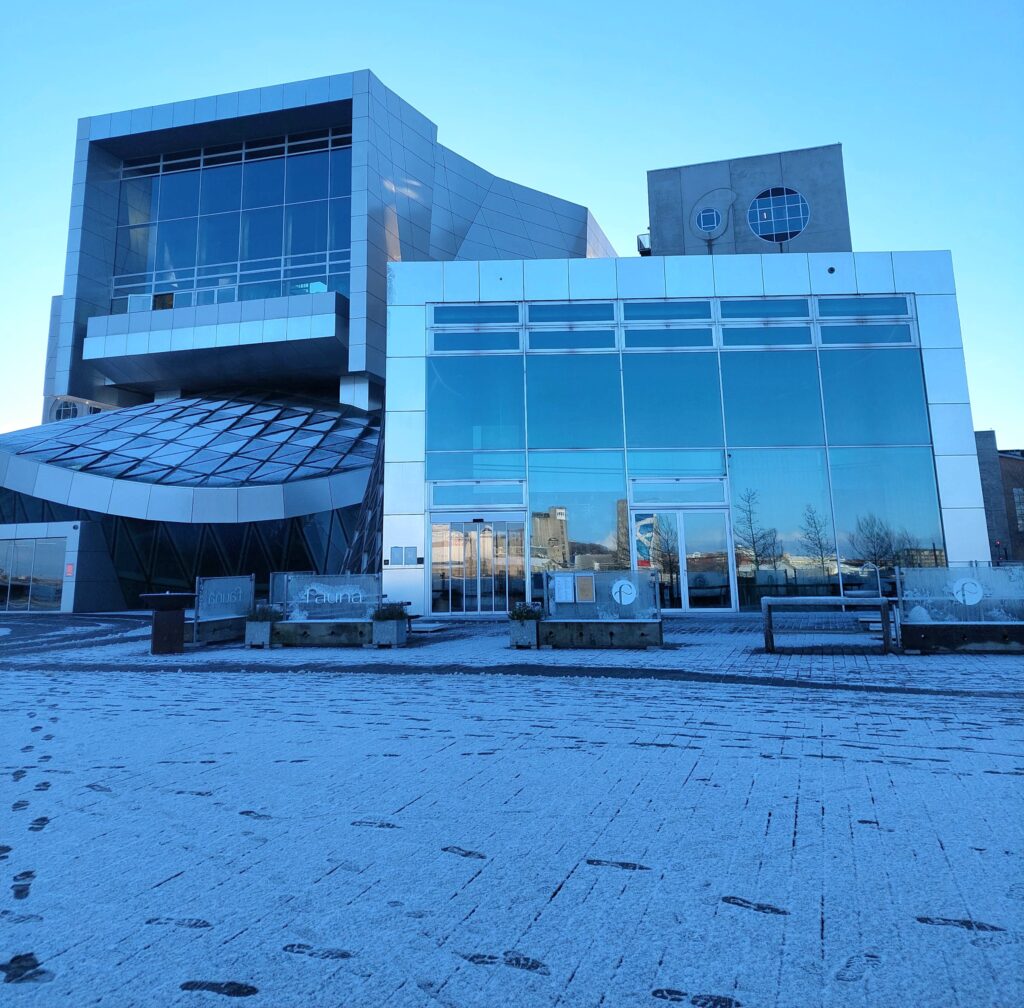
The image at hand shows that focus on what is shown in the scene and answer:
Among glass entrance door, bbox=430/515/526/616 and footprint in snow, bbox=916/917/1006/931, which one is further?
glass entrance door, bbox=430/515/526/616

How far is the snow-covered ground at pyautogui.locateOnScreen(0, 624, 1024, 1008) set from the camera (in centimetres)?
245

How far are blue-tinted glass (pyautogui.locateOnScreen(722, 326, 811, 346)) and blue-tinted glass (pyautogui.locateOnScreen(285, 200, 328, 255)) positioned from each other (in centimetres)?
2133

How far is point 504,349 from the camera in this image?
22.9 m

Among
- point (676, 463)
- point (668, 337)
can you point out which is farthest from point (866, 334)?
point (676, 463)

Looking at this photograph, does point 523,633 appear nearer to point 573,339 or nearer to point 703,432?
point 703,432

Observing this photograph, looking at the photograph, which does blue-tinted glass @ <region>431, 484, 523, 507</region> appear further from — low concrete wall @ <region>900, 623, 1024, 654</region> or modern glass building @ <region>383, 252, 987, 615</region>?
low concrete wall @ <region>900, 623, 1024, 654</region>

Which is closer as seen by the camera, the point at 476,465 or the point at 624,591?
the point at 624,591

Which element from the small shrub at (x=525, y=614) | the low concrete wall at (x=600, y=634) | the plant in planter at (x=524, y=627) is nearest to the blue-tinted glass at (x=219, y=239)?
the small shrub at (x=525, y=614)

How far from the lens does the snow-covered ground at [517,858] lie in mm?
2453

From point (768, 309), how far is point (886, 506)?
710 centimetres

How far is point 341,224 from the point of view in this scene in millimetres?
34906

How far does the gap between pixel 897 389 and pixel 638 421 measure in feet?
26.4

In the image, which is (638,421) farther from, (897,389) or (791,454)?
(897,389)

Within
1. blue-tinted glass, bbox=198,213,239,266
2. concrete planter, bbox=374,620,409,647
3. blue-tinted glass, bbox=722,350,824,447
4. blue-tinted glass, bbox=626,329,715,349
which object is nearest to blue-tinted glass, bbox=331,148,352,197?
blue-tinted glass, bbox=198,213,239,266
